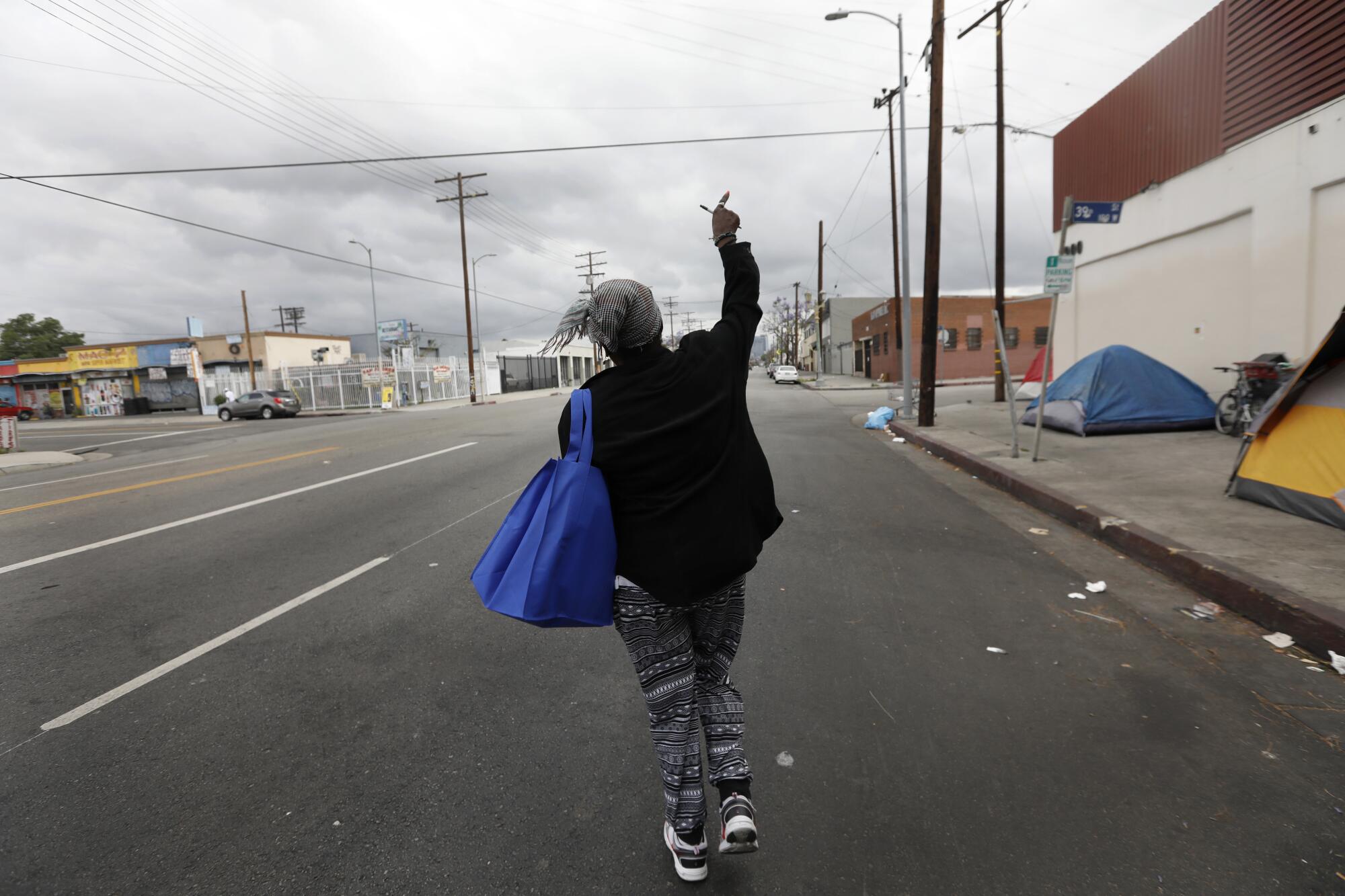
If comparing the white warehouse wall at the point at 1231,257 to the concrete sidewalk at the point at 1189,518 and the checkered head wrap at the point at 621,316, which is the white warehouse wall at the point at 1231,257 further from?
the checkered head wrap at the point at 621,316

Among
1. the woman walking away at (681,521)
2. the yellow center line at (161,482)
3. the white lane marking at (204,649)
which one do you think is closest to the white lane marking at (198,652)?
the white lane marking at (204,649)

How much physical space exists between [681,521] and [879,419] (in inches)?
588

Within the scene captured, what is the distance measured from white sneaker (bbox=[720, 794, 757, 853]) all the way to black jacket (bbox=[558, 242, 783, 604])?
70 cm

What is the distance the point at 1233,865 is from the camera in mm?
2176

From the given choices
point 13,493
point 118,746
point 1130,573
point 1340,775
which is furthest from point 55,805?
point 13,493

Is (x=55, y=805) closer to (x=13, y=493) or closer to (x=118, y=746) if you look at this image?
(x=118, y=746)

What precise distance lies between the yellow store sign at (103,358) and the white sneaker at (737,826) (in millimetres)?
56881

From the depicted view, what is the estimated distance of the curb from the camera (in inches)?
146

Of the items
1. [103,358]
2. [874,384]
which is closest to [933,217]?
[874,384]

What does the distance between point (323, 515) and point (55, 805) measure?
5036 mm

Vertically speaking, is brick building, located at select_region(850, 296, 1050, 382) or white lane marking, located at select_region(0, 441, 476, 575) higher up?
brick building, located at select_region(850, 296, 1050, 382)

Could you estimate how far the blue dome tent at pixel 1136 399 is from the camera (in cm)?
1083

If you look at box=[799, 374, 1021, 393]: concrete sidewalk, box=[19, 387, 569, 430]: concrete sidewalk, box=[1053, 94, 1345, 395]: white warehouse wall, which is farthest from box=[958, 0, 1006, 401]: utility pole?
box=[19, 387, 569, 430]: concrete sidewalk

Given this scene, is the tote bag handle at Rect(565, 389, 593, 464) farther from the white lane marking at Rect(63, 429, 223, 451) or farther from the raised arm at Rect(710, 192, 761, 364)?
the white lane marking at Rect(63, 429, 223, 451)
